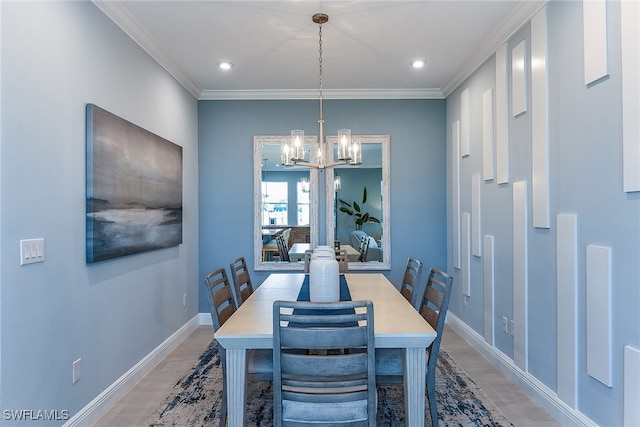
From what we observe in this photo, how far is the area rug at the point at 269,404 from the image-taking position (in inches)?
90.7

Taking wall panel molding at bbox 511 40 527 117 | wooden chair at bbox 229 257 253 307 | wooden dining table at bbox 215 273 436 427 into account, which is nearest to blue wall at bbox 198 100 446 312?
wooden chair at bbox 229 257 253 307

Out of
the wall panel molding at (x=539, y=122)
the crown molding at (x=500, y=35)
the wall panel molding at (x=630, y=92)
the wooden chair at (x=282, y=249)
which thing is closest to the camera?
the wall panel molding at (x=630, y=92)

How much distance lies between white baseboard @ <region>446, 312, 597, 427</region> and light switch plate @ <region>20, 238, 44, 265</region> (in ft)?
9.81

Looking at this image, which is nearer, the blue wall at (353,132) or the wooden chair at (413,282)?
the wooden chair at (413,282)

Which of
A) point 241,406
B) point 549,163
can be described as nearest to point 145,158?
point 241,406

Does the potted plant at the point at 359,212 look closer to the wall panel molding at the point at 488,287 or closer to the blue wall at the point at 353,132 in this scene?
the blue wall at the point at 353,132

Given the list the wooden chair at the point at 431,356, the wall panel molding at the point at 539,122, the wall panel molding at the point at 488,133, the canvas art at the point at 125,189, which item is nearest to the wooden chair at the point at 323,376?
the wooden chair at the point at 431,356

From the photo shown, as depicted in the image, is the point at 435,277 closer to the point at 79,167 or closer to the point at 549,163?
the point at 549,163

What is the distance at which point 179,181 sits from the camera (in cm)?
374

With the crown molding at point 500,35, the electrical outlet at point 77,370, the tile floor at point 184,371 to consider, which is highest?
the crown molding at point 500,35

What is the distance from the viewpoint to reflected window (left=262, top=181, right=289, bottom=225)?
4473 mm

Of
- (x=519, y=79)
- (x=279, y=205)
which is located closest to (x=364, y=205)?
(x=279, y=205)

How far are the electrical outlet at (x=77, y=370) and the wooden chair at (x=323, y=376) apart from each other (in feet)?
4.56

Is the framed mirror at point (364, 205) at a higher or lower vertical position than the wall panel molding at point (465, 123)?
lower
